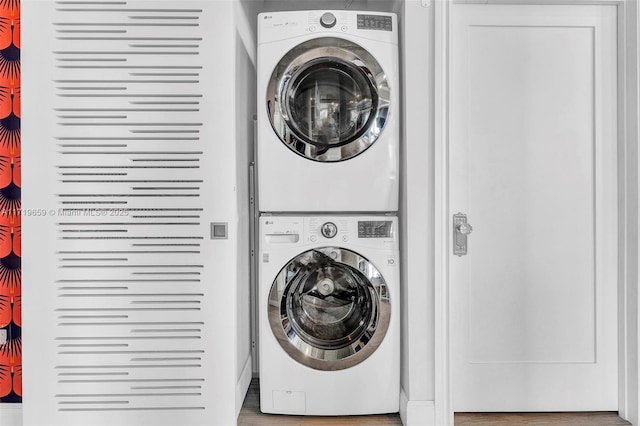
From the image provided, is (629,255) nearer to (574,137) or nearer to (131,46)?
(574,137)

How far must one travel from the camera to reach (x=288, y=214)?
6.65 feet

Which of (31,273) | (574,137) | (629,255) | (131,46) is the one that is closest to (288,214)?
(131,46)

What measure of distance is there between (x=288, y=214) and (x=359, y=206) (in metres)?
0.35

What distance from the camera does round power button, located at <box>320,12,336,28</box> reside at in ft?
6.28

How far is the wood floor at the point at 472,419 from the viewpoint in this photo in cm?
194

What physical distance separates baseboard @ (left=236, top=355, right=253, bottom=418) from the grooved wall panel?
17 cm

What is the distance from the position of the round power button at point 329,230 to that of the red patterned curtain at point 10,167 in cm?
146

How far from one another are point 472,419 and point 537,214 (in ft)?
3.48

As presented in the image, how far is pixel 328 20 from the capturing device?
6.29 feet

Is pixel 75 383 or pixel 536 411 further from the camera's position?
pixel 536 411

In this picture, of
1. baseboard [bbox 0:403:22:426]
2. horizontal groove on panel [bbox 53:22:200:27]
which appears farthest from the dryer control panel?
baseboard [bbox 0:403:22:426]

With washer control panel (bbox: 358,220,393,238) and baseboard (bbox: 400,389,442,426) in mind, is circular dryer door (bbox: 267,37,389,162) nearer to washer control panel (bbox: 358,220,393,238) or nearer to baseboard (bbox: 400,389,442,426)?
washer control panel (bbox: 358,220,393,238)

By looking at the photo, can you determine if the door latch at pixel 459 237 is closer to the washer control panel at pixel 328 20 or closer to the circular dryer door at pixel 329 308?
the circular dryer door at pixel 329 308

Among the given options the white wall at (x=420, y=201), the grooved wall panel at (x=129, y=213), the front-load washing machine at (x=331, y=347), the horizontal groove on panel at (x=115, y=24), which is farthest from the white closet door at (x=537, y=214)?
the horizontal groove on panel at (x=115, y=24)
